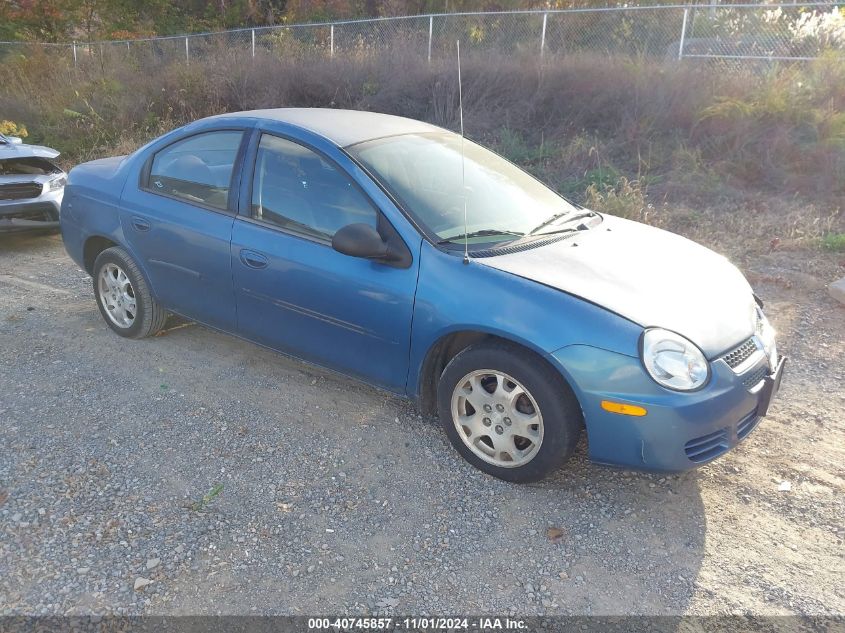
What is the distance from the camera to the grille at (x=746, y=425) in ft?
10.0

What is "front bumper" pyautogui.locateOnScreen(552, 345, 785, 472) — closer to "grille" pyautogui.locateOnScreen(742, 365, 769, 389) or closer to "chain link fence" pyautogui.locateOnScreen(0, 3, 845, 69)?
"grille" pyautogui.locateOnScreen(742, 365, 769, 389)

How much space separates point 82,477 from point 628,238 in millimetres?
3083

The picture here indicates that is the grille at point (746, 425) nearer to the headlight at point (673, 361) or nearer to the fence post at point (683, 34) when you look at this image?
the headlight at point (673, 361)

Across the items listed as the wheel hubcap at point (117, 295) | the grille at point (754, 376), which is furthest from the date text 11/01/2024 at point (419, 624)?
the wheel hubcap at point (117, 295)

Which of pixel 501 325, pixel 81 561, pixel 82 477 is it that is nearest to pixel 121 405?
pixel 82 477

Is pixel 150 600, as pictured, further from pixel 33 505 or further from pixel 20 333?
pixel 20 333

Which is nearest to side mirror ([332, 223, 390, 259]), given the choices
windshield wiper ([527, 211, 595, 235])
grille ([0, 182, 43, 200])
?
windshield wiper ([527, 211, 595, 235])

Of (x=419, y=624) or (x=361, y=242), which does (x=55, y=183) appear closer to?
(x=361, y=242)

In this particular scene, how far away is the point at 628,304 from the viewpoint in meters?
3.05

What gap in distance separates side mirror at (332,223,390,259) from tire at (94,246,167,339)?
6.38 ft

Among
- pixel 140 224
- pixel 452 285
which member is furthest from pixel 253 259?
pixel 452 285

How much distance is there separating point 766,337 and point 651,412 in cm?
98

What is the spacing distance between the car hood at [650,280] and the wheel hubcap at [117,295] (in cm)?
276

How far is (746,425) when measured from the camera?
10.2 feet
